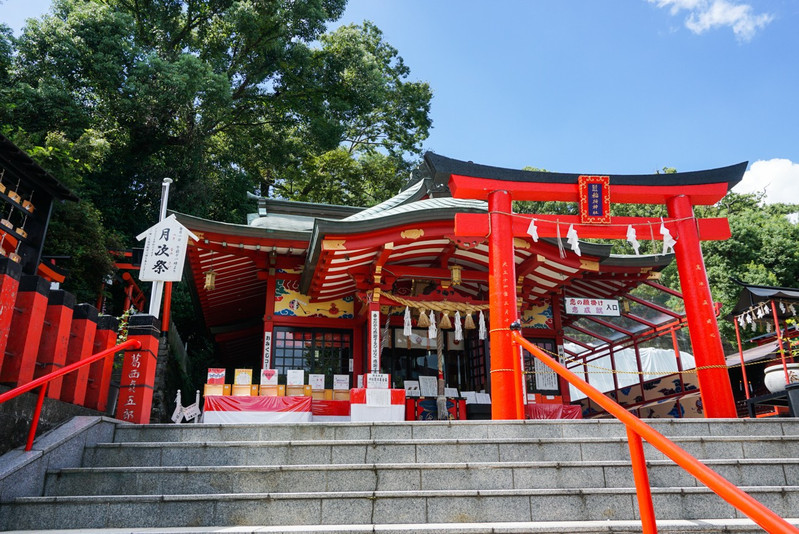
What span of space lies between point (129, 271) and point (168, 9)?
39.3 feet

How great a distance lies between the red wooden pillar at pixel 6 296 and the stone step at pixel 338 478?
120 centimetres

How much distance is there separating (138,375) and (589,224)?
22.2 feet

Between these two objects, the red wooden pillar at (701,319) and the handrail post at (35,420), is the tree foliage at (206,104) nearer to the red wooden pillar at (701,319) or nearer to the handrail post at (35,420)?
the handrail post at (35,420)

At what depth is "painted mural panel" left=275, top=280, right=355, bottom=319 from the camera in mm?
12625

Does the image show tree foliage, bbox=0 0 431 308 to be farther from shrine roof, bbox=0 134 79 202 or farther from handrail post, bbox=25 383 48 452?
handrail post, bbox=25 383 48 452

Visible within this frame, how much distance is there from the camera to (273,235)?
11453mm

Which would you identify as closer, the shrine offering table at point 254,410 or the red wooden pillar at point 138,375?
the red wooden pillar at point 138,375

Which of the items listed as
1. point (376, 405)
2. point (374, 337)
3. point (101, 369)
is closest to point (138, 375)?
point (101, 369)

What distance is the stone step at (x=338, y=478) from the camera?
4207mm

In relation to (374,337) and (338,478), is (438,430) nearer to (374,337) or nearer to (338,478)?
(338,478)

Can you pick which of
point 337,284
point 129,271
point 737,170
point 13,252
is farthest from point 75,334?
point 129,271

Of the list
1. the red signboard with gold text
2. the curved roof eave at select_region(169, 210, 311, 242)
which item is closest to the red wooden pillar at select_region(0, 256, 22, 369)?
the curved roof eave at select_region(169, 210, 311, 242)

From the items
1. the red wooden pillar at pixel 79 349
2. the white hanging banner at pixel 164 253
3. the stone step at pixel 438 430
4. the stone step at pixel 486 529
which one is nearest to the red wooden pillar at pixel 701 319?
the stone step at pixel 438 430

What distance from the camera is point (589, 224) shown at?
880 cm
